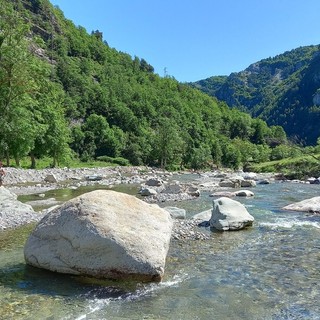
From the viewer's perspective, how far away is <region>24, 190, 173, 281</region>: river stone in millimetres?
10688

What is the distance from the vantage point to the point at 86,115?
141750mm

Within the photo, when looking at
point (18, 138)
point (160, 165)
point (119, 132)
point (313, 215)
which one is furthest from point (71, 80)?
point (313, 215)

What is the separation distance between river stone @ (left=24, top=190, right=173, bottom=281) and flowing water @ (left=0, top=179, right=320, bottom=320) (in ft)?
1.14

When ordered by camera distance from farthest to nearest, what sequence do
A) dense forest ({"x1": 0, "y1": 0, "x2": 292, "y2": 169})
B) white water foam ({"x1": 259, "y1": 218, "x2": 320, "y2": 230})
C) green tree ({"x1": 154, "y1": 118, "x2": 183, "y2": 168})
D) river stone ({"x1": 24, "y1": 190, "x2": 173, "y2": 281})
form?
green tree ({"x1": 154, "y1": 118, "x2": 183, "y2": 168}) → dense forest ({"x1": 0, "y1": 0, "x2": 292, "y2": 169}) → white water foam ({"x1": 259, "y1": 218, "x2": 320, "y2": 230}) → river stone ({"x1": 24, "y1": 190, "x2": 173, "y2": 281})

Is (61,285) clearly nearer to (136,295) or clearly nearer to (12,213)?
(136,295)

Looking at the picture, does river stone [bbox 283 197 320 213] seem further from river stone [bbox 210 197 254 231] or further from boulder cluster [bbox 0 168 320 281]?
boulder cluster [bbox 0 168 320 281]

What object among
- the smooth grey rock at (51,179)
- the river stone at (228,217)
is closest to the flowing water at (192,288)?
the river stone at (228,217)

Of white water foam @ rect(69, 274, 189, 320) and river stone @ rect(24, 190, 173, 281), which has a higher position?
river stone @ rect(24, 190, 173, 281)

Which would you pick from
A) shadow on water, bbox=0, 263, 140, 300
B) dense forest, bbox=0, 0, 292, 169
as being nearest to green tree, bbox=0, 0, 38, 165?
dense forest, bbox=0, 0, 292, 169

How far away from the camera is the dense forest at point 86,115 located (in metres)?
44.6

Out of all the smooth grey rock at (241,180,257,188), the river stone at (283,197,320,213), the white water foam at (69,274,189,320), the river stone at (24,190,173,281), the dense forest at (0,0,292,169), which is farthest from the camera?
the smooth grey rock at (241,180,257,188)

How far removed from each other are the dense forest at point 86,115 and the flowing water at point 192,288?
33.1 metres

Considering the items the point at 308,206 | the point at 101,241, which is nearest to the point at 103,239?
the point at 101,241

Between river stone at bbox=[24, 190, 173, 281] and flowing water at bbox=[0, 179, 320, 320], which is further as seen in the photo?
river stone at bbox=[24, 190, 173, 281]
